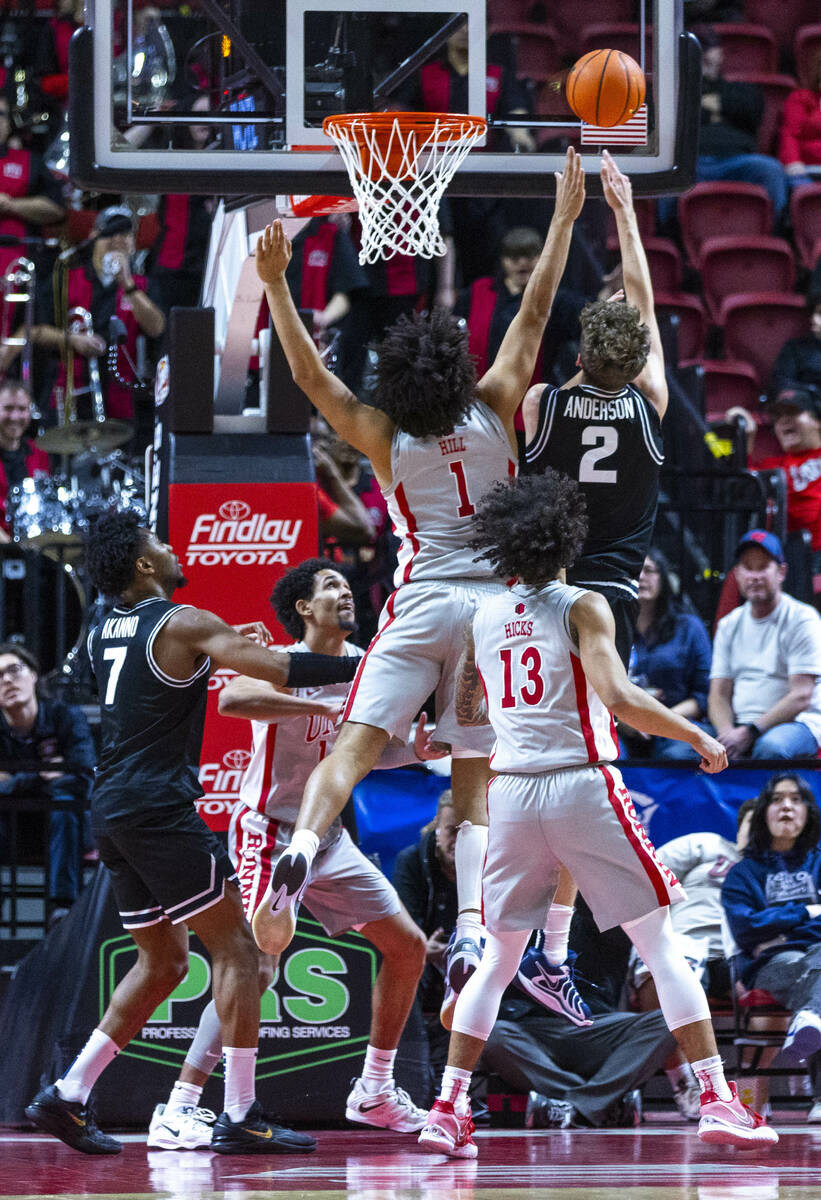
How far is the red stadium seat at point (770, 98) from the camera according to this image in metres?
16.5

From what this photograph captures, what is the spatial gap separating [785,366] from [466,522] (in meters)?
7.75

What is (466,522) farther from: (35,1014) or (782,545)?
(782,545)

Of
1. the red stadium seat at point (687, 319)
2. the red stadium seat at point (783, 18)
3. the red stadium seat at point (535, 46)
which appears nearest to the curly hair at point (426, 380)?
the red stadium seat at point (687, 319)

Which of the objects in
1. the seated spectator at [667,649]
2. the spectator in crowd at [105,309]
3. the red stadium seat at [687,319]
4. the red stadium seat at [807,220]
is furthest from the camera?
the red stadium seat at [807,220]

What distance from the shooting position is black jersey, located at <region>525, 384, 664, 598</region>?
6.71 meters

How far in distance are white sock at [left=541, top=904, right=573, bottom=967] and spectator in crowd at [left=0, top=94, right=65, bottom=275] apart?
8718 millimetres

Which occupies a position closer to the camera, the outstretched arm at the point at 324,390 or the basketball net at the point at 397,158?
the outstretched arm at the point at 324,390

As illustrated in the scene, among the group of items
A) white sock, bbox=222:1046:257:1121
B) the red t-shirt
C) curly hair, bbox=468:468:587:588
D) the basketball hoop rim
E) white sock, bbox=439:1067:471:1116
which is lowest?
white sock, bbox=222:1046:257:1121

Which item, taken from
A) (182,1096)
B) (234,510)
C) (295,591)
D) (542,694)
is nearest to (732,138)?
(234,510)

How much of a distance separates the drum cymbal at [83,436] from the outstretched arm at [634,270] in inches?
250

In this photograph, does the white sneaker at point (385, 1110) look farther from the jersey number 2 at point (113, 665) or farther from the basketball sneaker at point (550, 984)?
the jersey number 2 at point (113, 665)

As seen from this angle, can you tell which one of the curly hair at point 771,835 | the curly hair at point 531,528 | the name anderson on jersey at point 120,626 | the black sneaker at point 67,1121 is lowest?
the black sneaker at point 67,1121

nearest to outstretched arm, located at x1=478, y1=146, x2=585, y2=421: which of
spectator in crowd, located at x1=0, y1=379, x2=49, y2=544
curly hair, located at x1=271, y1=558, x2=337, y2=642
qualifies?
curly hair, located at x1=271, y1=558, x2=337, y2=642

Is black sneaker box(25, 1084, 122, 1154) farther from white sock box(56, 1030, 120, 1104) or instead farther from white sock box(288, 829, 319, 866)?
white sock box(288, 829, 319, 866)
